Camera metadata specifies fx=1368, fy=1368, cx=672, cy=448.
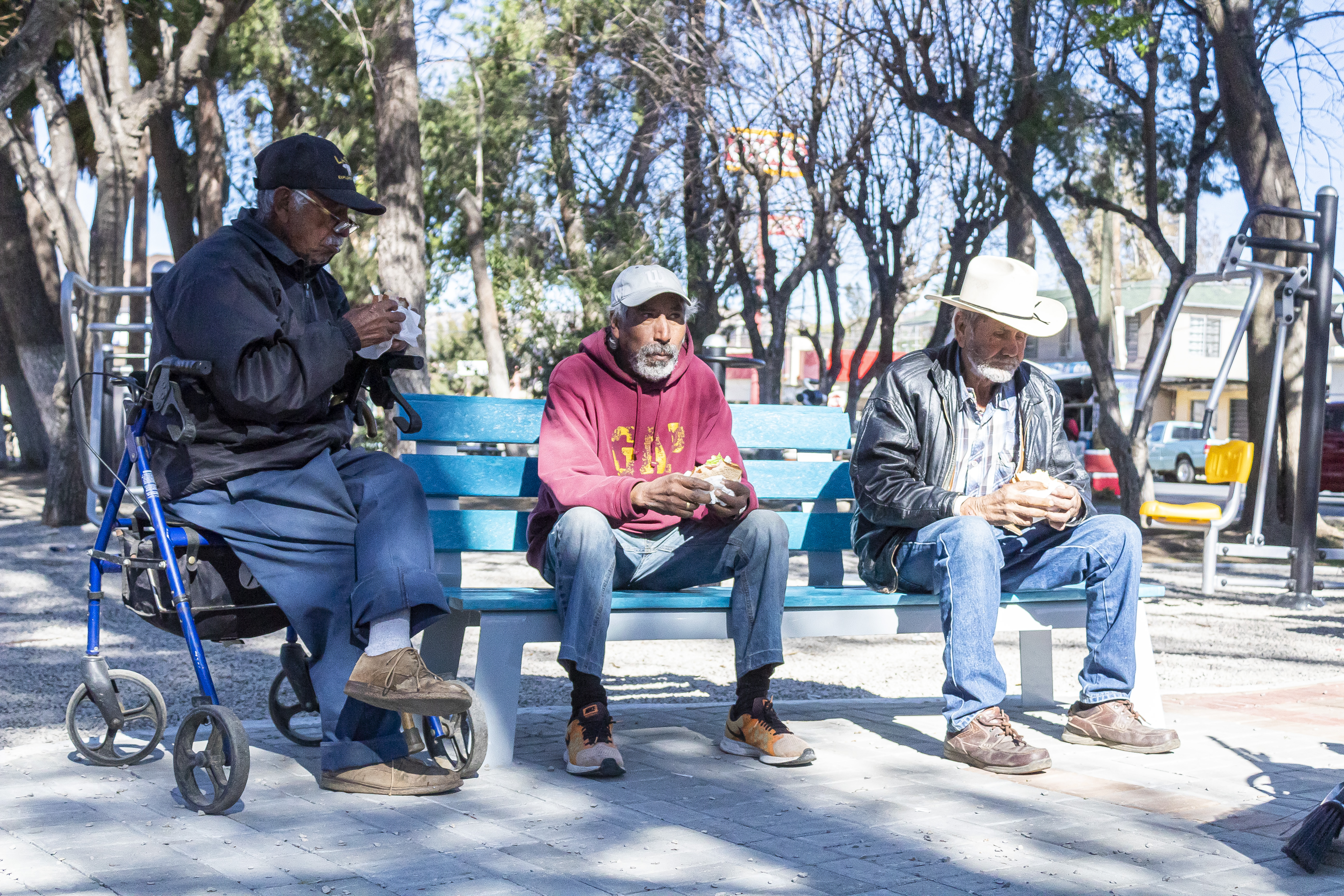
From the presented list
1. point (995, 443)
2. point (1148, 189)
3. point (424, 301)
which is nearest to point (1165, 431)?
point (1148, 189)

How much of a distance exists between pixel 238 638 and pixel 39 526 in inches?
385

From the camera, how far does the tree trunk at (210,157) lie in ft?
62.7

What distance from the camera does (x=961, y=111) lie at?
14.7m

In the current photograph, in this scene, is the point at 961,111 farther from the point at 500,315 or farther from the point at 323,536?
the point at 323,536

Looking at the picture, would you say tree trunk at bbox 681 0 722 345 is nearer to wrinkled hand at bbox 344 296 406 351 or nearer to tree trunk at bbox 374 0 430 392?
tree trunk at bbox 374 0 430 392

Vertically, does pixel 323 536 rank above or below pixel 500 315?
below

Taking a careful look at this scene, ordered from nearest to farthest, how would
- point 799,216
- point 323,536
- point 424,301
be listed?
1. point 323,536
2. point 424,301
3. point 799,216

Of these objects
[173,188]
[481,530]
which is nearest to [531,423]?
[481,530]

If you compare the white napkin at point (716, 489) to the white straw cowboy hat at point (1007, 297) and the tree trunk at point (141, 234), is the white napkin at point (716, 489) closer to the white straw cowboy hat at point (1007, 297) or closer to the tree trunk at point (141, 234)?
the white straw cowboy hat at point (1007, 297)

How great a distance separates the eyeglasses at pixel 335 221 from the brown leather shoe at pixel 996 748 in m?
2.33

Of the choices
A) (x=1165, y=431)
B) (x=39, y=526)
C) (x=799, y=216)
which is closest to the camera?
(x=39, y=526)

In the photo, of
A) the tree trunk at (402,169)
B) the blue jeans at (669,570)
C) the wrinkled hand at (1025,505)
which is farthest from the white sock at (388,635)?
the tree trunk at (402,169)

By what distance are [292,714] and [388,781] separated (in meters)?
0.87

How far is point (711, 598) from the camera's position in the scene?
4199 millimetres
